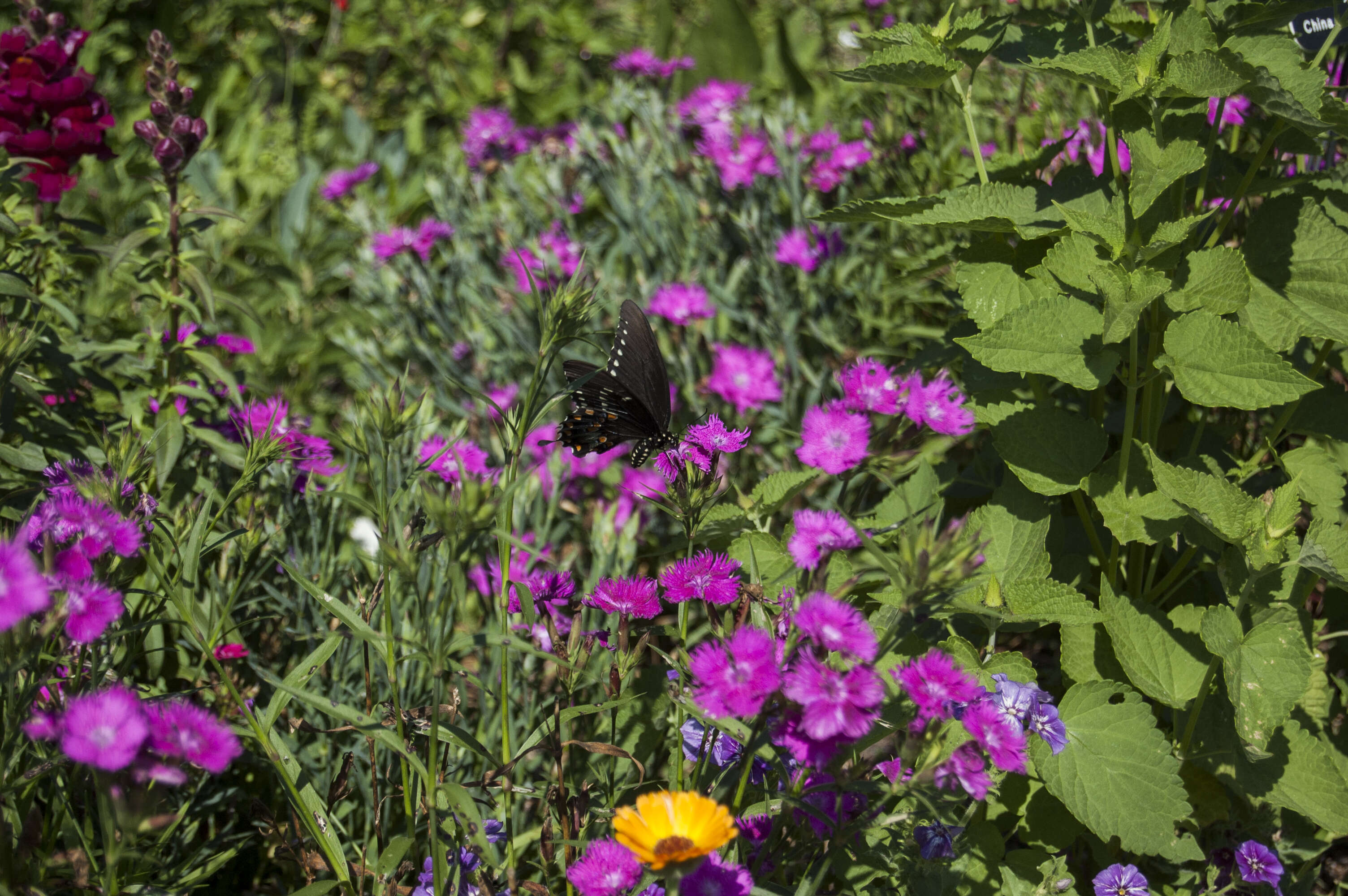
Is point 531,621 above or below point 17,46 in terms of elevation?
below

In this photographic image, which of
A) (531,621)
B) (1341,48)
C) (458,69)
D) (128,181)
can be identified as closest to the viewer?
(531,621)

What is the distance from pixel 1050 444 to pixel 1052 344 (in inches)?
9.0

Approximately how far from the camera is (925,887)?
1.22 metres

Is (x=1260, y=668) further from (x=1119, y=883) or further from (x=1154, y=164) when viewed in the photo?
(x=1154, y=164)

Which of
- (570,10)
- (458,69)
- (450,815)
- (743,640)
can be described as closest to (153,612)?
(450,815)

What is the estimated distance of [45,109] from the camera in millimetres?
2020

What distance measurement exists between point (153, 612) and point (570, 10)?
4712mm

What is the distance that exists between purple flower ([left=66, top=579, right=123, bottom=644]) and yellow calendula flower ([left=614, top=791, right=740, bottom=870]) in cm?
59

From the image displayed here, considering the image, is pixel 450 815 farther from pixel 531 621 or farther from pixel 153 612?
pixel 153 612

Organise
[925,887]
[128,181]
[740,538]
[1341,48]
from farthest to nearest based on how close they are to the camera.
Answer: [128,181]
[1341,48]
[740,538]
[925,887]

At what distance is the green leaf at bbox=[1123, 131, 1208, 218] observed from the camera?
1.42m

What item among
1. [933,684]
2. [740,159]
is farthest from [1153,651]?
[740,159]

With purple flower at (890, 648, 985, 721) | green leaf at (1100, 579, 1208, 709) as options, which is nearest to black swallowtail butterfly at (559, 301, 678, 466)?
purple flower at (890, 648, 985, 721)

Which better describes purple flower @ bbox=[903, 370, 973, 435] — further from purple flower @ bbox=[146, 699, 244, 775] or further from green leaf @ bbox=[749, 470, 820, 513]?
purple flower @ bbox=[146, 699, 244, 775]
